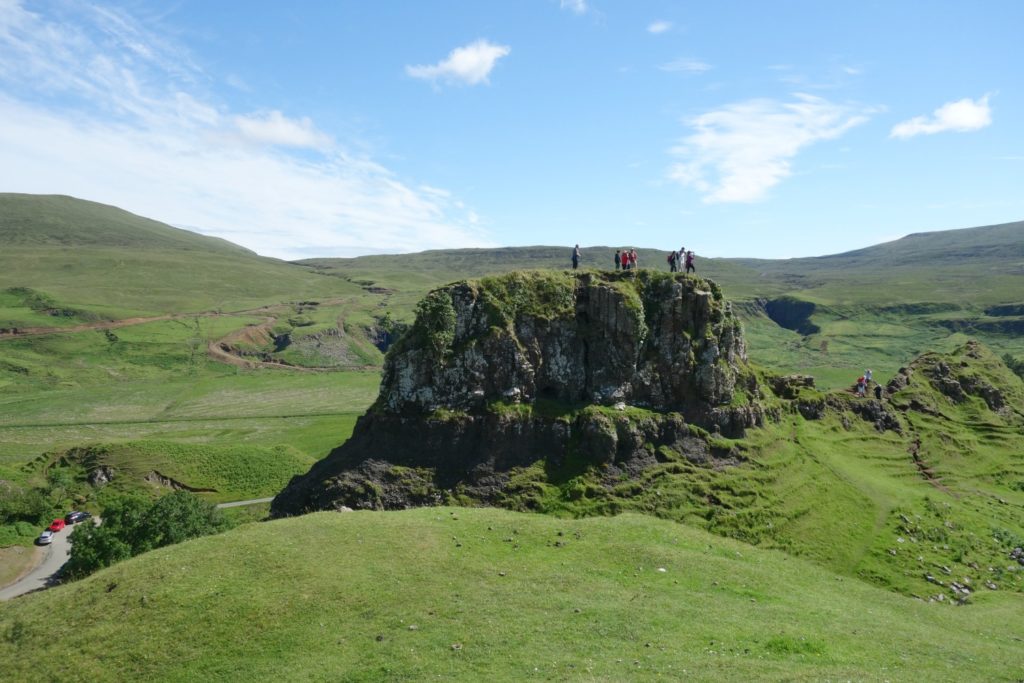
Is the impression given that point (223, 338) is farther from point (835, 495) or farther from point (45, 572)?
point (835, 495)

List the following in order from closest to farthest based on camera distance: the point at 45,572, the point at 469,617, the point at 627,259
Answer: the point at 469,617
the point at 45,572
the point at 627,259

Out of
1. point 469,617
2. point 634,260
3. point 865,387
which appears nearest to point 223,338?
point 634,260

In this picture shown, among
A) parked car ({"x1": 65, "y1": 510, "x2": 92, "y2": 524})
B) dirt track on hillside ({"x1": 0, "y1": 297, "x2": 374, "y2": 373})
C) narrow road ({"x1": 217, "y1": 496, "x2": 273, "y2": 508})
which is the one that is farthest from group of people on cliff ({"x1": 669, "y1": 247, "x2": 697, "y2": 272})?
dirt track on hillside ({"x1": 0, "y1": 297, "x2": 374, "y2": 373})

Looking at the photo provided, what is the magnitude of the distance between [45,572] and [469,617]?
4674cm

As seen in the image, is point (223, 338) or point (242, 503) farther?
point (223, 338)

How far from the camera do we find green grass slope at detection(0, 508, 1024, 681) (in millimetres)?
22000

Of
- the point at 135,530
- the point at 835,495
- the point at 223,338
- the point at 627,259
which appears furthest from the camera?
the point at 223,338

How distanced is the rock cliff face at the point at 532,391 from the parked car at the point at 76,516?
34.3m

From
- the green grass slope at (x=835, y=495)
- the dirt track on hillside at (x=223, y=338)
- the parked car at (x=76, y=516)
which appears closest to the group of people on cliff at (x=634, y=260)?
the green grass slope at (x=835, y=495)

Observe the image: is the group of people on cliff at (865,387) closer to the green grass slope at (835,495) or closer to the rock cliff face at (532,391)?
the green grass slope at (835,495)

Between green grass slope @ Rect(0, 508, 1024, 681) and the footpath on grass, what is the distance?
2259 centimetres

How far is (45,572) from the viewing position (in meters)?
51.0

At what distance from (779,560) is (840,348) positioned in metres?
185

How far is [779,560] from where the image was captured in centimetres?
3762
